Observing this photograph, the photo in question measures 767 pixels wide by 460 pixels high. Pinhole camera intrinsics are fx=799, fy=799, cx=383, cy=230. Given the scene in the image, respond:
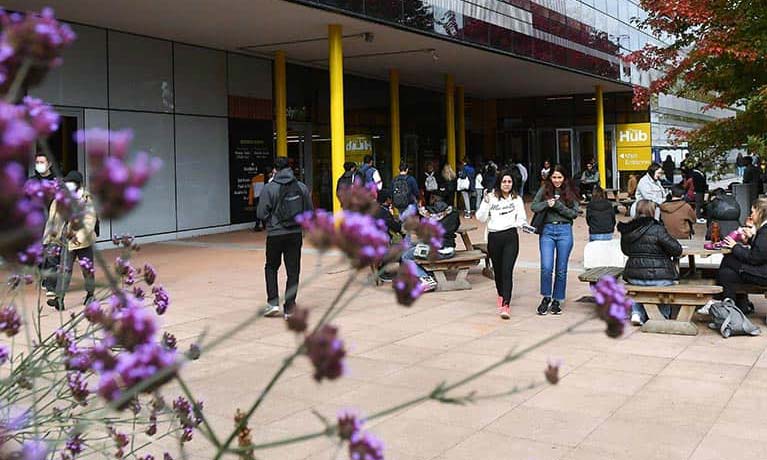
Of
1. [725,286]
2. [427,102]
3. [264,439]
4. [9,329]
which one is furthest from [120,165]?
[427,102]

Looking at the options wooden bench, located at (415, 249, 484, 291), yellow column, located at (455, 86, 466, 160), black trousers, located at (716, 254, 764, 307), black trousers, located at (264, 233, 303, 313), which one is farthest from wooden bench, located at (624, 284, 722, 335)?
yellow column, located at (455, 86, 466, 160)

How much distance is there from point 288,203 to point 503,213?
7.74 ft

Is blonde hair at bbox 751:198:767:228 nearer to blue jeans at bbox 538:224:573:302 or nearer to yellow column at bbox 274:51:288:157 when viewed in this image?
blue jeans at bbox 538:224:573:302

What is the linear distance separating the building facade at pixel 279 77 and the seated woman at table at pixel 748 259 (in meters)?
6.96

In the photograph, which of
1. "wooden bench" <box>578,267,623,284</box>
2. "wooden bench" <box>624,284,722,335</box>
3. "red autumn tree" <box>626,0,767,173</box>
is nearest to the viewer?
"wooden bench" <box>624,284,722,335</box>

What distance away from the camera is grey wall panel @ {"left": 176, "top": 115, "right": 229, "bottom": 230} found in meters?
18.2

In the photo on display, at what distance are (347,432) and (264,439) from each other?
341 centimetres

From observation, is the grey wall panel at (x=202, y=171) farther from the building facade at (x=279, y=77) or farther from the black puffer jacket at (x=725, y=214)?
the black puffer jacket at (x=725, y=214)

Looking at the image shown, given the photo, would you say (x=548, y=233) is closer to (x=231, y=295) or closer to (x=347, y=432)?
(x=231, y=295)

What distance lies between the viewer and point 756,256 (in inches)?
300

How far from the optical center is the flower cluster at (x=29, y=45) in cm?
130

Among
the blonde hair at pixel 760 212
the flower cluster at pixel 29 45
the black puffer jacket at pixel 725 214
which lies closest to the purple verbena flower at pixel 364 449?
the flower cluster at pixel 29 45

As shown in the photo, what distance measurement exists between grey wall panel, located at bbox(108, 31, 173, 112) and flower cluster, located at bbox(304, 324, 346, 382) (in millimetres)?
16155

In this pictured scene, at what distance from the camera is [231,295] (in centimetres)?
1044
